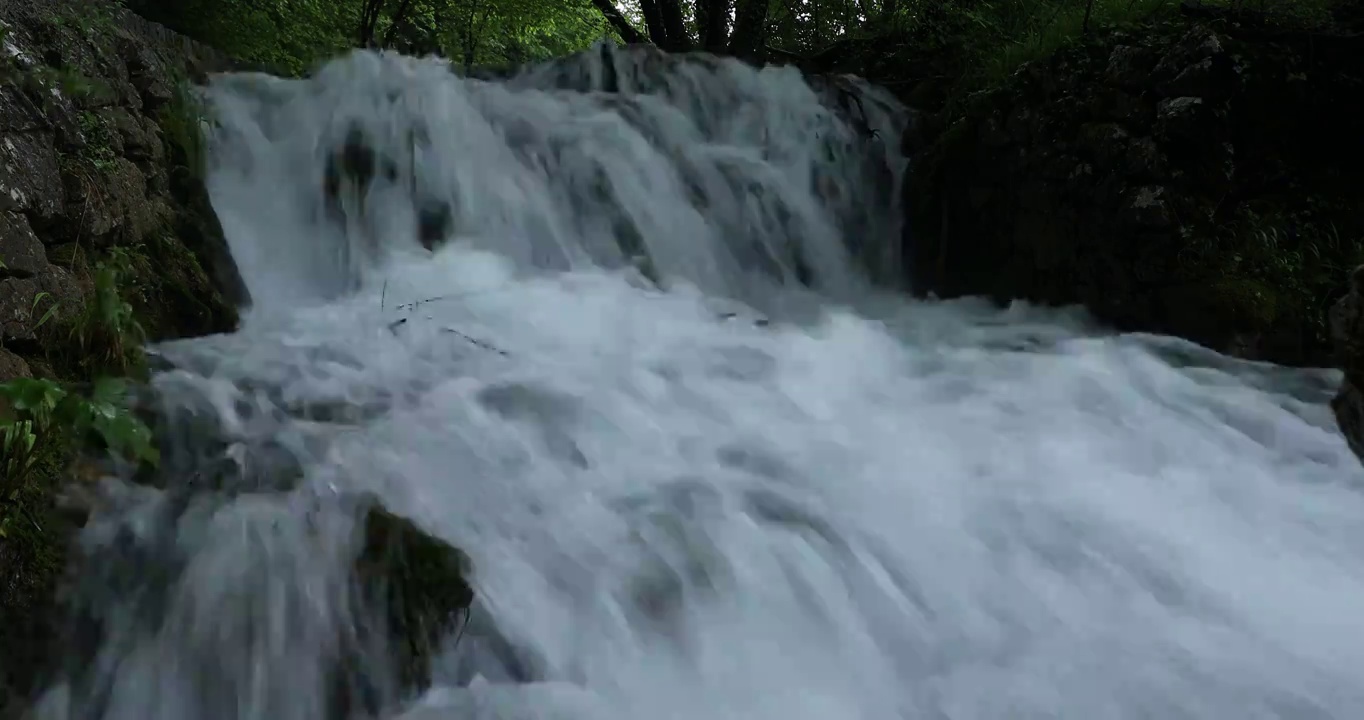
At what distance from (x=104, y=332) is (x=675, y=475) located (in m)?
2.03

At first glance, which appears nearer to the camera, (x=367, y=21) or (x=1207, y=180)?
Result: (x=1207, y=180)

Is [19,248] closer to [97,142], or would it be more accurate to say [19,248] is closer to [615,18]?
[97,142]

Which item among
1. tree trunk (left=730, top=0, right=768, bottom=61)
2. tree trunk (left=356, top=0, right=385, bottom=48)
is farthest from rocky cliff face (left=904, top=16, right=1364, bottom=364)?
tree trunk (left=356, top=0, right=385, bottom=48)

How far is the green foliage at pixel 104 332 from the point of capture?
292 cm

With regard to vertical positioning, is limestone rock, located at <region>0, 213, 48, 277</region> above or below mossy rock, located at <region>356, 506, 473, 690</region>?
above

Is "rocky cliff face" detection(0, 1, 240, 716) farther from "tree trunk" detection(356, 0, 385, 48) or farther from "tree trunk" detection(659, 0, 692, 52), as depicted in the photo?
"tree trunk" detection(659, 0, 692, 52)

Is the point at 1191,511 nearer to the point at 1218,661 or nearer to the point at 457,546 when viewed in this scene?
the point at 1218,661

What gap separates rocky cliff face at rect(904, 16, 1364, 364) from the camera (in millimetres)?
4762

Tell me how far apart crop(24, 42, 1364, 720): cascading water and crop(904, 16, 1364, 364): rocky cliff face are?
303 mm

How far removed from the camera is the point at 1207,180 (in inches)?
197

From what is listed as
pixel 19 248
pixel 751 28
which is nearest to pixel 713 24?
pixel 751 28

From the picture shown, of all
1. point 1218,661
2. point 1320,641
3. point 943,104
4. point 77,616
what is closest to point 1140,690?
point 1218,661

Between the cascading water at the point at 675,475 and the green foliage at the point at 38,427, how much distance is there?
0.23 m

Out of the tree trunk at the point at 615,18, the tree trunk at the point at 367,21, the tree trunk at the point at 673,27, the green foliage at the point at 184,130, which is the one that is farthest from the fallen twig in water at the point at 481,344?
the tree trunk at the point at 615,18
